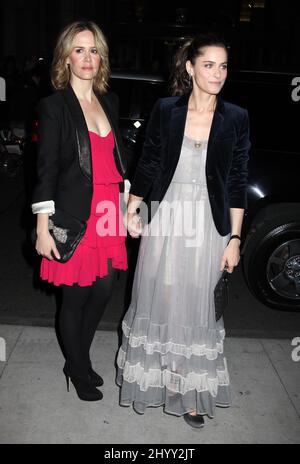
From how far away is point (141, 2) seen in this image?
23.5 metres

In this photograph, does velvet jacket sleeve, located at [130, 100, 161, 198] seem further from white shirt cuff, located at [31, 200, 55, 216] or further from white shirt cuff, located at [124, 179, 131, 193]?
white shirt cuff, located at [31, 200, 55, 216]

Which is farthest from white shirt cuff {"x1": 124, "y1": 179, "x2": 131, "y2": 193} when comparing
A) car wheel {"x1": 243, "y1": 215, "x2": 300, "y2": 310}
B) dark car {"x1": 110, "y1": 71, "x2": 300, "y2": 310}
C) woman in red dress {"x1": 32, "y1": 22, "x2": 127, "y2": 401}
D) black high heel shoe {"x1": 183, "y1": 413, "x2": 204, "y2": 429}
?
car wheel {"x1": 243, "y1": 215, "x2": 300, "y2": 310}

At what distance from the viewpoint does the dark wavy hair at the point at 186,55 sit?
8.04 ft

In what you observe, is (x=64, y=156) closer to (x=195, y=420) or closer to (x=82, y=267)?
(x=82, y=267)

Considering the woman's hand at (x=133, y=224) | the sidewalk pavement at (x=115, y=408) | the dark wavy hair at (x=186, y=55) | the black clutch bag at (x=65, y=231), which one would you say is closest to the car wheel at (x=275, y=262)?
the sidewalk pavement at (x=115, y=408)

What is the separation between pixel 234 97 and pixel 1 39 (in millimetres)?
17507

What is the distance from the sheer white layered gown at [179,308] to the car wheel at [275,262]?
1632 millimetres

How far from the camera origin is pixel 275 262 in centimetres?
437

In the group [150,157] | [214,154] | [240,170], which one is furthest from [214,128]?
[150,157]

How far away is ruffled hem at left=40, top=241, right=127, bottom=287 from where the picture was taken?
8.93ft

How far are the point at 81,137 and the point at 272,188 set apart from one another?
6.85 feet

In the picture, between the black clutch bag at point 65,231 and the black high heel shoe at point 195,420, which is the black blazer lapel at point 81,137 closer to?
the black clutch bag at point 65,231

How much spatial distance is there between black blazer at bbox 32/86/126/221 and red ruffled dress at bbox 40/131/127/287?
0.07 meters

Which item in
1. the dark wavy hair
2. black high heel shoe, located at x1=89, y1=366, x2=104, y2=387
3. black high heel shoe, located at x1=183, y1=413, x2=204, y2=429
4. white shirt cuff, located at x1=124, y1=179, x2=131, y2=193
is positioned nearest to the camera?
the dark wavy hair
